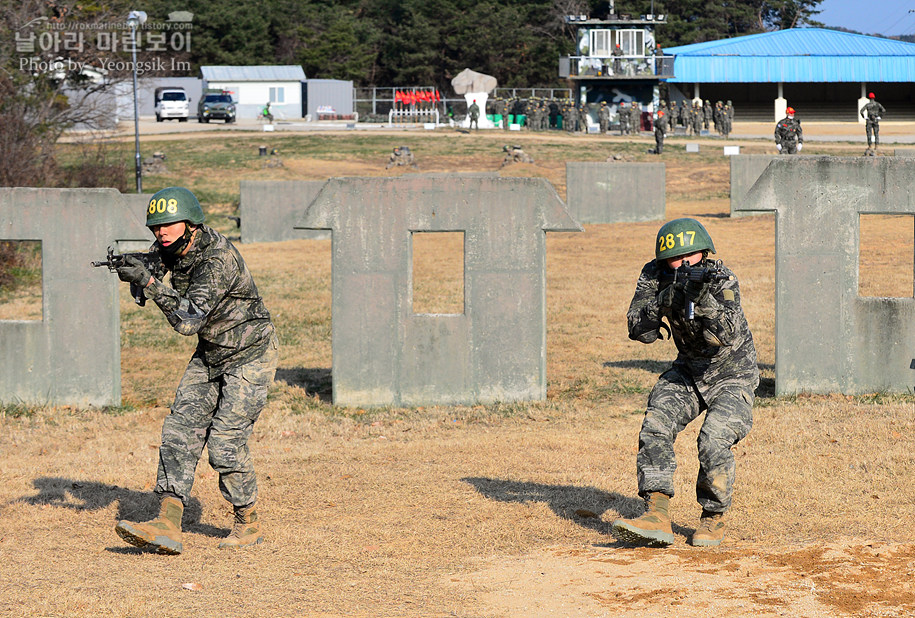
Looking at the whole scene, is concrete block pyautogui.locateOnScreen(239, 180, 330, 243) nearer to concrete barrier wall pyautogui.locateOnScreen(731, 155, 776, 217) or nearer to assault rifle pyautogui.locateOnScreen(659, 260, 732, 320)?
concrete barrier wall pyautogui.locateOnScreen(731, 155, 776, 217)

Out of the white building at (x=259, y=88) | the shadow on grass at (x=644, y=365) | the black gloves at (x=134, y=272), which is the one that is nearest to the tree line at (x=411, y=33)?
the white building at (x=259, y=88)

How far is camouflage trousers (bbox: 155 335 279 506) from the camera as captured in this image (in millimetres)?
6570

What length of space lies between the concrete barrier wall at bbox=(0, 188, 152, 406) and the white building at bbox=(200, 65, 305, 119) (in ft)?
182

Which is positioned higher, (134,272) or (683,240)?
(683,240)

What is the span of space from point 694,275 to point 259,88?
6209cm

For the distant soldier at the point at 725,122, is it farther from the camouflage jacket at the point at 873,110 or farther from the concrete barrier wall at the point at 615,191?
the concrete barrier wall at the point at 615,191

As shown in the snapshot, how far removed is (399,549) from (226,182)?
2978 centimetres

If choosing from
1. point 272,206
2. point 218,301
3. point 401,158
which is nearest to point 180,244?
point 218,301

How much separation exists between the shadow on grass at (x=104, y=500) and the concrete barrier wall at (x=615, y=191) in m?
19.0

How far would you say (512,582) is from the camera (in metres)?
5.90

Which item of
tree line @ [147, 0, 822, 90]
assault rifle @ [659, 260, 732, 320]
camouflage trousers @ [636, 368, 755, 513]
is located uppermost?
tree line @ [147, 0, 822, 90]

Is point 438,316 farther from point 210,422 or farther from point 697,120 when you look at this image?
point 697,120

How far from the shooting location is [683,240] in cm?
618

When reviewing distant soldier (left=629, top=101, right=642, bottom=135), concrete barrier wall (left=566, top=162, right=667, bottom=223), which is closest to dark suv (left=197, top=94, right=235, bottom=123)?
distant soldier (left=629, top=101, right=642, bottom=135)
